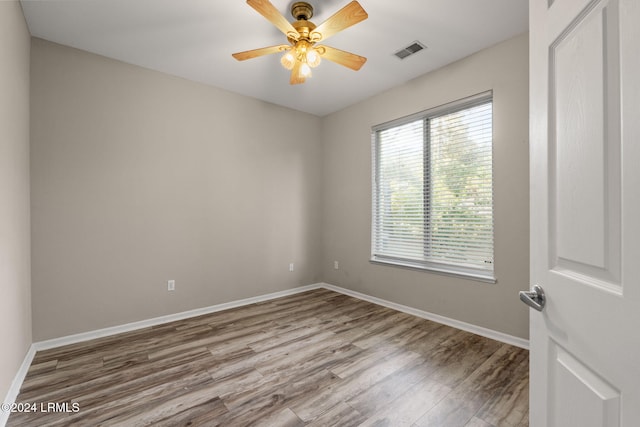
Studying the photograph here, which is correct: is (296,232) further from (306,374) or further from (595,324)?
(595,324)

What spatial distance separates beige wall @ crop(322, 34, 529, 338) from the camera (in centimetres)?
257

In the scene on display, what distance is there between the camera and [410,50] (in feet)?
9.13

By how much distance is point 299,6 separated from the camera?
Result: 2.13 meters

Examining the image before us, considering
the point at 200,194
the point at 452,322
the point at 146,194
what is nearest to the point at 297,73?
the point at 200,194

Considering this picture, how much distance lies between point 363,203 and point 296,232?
1.11m

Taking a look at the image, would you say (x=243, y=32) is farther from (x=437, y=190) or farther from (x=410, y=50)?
(x=437, y=190)

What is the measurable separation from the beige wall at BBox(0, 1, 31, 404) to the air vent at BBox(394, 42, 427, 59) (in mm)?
2959

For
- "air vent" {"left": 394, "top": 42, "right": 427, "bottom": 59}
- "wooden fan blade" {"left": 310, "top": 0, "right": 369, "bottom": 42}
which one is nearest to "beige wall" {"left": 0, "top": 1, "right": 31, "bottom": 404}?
"wooden fan blade" {"left": 310, "top": 0, "right": 369, "bottom": 42}

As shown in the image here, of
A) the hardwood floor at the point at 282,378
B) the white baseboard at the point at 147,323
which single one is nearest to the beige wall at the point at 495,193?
the hardwood floor at the point at 282,378

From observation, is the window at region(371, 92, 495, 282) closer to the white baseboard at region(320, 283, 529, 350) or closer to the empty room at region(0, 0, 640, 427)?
the empty room at region(0, 0, 640, 427)

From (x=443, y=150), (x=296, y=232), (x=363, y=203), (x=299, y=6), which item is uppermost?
(x=299, y=6)

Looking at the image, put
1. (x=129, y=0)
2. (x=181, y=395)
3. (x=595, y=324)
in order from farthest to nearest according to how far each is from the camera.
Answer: (x=129, y=0)
(x=181, y=395)
(x=595, y=324)

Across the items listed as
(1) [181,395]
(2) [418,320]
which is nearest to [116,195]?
(1) [181,395]

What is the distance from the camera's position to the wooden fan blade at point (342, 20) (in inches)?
70.9
